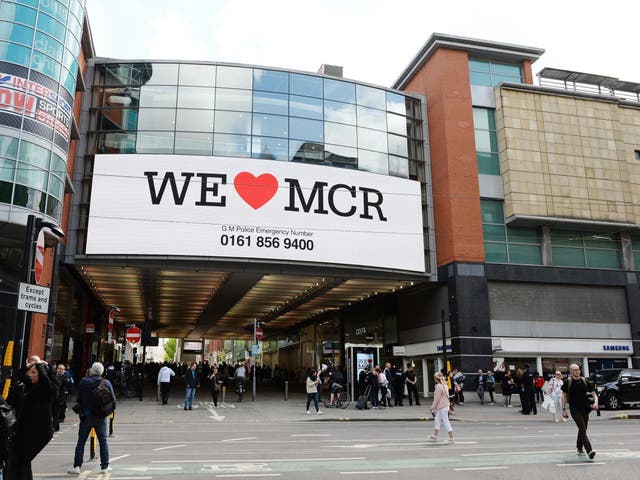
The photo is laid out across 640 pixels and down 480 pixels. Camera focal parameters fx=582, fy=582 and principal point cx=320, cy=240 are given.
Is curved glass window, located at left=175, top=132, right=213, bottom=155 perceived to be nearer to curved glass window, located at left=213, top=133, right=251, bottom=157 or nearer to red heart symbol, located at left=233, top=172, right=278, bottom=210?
curved glass window, located at left=213, top=133, right=251, bottom=157

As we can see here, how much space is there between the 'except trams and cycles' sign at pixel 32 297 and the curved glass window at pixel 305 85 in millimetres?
24400

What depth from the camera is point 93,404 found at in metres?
9.88

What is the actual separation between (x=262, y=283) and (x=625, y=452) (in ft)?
84.5

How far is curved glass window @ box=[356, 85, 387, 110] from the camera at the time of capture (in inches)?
1396

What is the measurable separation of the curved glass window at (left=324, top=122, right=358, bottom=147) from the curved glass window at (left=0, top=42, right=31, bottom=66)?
15.9m

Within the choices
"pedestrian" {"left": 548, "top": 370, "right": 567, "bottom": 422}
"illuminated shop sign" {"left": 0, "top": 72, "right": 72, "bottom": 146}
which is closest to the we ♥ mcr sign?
"illuminated shop sign" {"left": 0, "top": 72, "right": 72, "bottom": 146}

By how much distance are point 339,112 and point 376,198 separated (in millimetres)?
5719

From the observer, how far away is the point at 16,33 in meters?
23.1

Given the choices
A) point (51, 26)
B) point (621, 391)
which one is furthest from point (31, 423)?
point (621, 391)

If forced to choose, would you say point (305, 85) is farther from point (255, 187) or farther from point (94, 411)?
point (94, 411)

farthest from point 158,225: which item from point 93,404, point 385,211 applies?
point 93,404

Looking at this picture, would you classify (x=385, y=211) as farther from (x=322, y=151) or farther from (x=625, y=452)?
(x=625, y=452)

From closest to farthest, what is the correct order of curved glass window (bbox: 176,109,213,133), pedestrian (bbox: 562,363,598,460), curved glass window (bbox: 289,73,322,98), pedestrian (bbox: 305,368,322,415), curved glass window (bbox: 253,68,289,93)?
pedestrian (bbox: 562,363,598,460) < pedestrian (bbox: 305,368,322,415) < curved glass window (bbox: 176,109,213,133) < curved glass window (bbox: 253,68,289,93) < curved glass window (bbox: 289,73,322,98)

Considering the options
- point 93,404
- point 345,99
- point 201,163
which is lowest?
point 93,404
